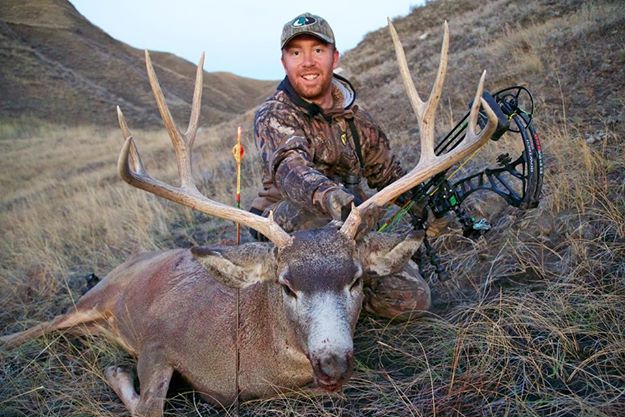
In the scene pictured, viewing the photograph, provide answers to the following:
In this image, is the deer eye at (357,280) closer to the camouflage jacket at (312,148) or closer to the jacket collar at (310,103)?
the camouflage jacket at (312,148)

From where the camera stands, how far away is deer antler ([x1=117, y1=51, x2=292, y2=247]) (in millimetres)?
2592

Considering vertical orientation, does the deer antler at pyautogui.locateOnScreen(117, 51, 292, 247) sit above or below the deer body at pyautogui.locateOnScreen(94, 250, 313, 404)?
above

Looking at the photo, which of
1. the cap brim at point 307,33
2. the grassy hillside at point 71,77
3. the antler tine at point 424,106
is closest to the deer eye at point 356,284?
the antler tine at point 424,106

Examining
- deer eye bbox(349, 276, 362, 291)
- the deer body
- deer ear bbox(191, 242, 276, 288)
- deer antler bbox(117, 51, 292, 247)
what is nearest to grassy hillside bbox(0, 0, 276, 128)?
the deer body

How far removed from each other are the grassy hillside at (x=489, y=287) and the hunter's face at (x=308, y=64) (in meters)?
1.66

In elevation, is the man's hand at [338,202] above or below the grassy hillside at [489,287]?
above

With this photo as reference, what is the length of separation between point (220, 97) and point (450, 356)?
176 feet

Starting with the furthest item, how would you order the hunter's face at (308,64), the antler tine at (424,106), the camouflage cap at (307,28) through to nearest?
the hunter's face at (308,64) → the camouflage cap at (307,28) → the antler tine at (424,106)

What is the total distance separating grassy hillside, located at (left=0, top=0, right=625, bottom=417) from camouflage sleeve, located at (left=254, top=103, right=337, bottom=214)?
0.97 meters

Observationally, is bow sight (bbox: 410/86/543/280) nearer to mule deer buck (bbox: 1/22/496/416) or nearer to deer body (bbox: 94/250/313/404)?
mule deer buck (bbox: 1/22/496/416)

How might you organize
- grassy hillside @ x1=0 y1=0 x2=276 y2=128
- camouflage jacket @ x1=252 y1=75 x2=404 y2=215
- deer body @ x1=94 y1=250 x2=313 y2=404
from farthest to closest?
grassy hillside @ x1=0 y1=0 x2=276 y2=128
camouflage jacket @ x1=252 y1=75 x2=404 y2=215
deer body @ x1=94 y1=250 x2=313 y2=404

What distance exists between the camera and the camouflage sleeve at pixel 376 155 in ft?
13.7

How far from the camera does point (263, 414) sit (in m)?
2.57

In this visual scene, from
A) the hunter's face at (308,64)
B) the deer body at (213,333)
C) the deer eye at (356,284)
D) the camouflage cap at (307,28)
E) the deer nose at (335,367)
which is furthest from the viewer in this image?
the hunter's face at (308,64)
